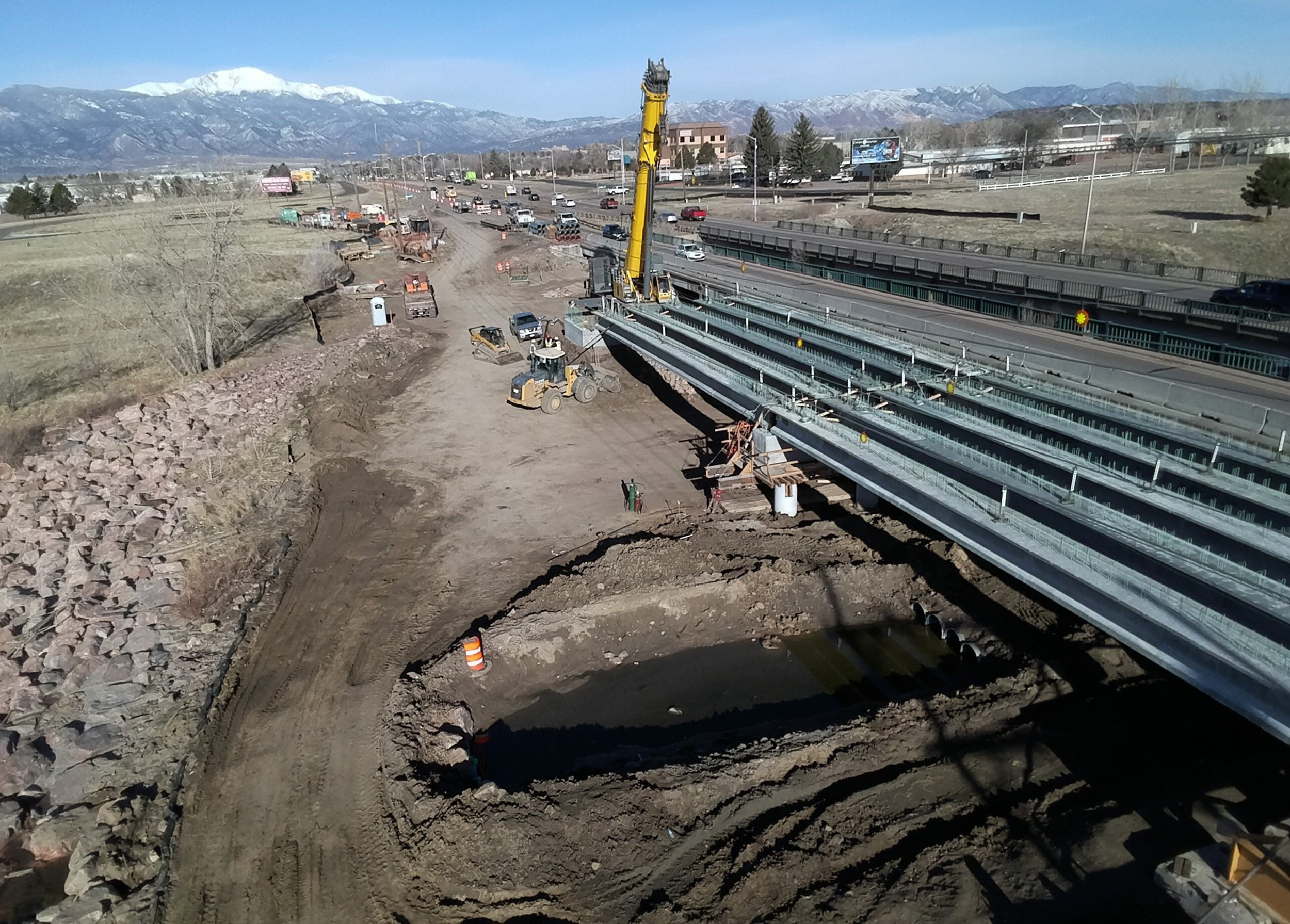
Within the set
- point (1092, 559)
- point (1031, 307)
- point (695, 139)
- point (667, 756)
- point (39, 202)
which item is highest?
point (695, 139)

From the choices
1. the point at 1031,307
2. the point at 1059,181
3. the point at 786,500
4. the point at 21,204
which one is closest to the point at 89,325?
the point at 786,500

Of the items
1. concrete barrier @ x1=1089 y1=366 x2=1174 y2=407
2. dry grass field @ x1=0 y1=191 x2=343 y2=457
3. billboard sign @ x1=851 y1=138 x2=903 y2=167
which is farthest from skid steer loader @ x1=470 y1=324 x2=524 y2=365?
billboard sign @ x1=851 y1=138 x2=903 y2=167

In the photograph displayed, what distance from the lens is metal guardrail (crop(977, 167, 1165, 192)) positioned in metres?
80.7

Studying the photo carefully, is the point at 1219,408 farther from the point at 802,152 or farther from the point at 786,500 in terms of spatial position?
the point at 802,152

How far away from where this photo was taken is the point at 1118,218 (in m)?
55.8

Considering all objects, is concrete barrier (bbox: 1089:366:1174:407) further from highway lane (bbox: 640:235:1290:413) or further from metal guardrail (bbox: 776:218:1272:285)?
metal guardrail (bbox: 776:218:1272:285)

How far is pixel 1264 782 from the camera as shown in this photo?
376 inches

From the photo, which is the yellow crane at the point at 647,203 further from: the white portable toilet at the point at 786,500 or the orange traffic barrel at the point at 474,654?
the orange traffic barrel at the point at 474,654

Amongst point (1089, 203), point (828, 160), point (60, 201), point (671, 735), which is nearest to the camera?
point (671, 735)

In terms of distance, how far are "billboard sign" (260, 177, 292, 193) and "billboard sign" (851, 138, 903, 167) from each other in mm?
96892

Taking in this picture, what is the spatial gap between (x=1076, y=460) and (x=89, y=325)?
49545 millimetres

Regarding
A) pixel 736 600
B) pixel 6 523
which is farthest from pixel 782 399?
pixel 6 523

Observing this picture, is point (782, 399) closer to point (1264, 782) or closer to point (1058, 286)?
point (1264, 782)

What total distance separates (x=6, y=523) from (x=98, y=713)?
1182cm
